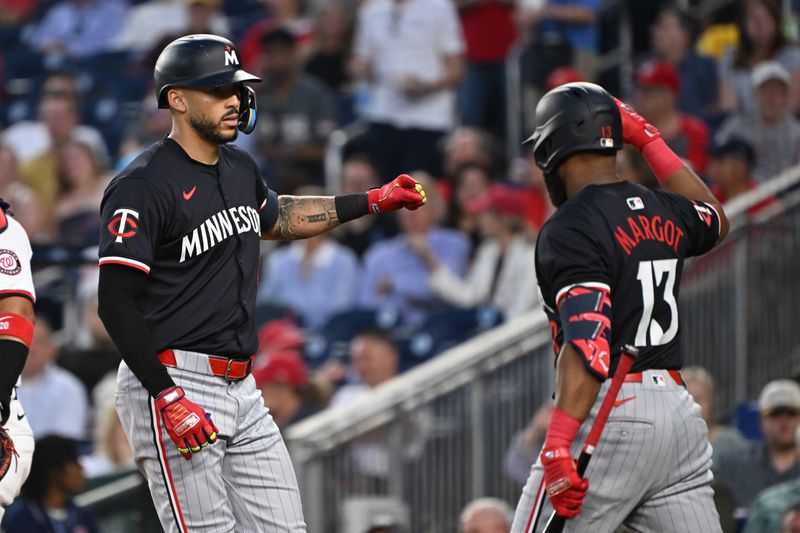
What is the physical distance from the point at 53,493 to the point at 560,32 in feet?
18.7

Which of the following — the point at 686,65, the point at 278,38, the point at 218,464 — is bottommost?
the point at 218,464

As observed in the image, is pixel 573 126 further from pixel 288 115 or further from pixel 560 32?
pixel 288 115

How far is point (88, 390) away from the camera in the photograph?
9633mm

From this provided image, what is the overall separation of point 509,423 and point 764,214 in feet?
6.87

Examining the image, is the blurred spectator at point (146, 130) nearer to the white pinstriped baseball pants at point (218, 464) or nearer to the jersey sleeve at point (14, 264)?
the jersey sleeve at point (14, 264)

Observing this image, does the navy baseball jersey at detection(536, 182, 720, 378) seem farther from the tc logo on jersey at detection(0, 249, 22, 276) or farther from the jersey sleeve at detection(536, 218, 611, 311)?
the tc logo on jersey at detection(0, 249, 22, 276)

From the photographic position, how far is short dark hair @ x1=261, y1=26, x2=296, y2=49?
11951 mm

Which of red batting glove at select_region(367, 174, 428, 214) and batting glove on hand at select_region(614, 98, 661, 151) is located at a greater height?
batting glove on hand at select_region(614, 98, 661, 151)

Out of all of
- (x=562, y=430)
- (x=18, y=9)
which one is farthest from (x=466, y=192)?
(x=18, y=9)

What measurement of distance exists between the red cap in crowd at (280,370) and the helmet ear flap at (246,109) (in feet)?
12.6

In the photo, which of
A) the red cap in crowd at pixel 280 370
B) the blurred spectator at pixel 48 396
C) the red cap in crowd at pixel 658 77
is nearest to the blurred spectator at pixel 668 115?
the red cap in crowd at pixel 658 77

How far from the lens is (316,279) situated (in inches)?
420

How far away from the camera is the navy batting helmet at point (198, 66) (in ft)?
16.2

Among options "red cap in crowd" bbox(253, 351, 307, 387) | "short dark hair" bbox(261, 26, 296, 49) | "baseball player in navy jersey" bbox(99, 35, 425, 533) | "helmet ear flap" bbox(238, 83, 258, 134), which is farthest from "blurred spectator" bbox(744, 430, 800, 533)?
"short dark hair" bbox(261, 26, 296, 49)
